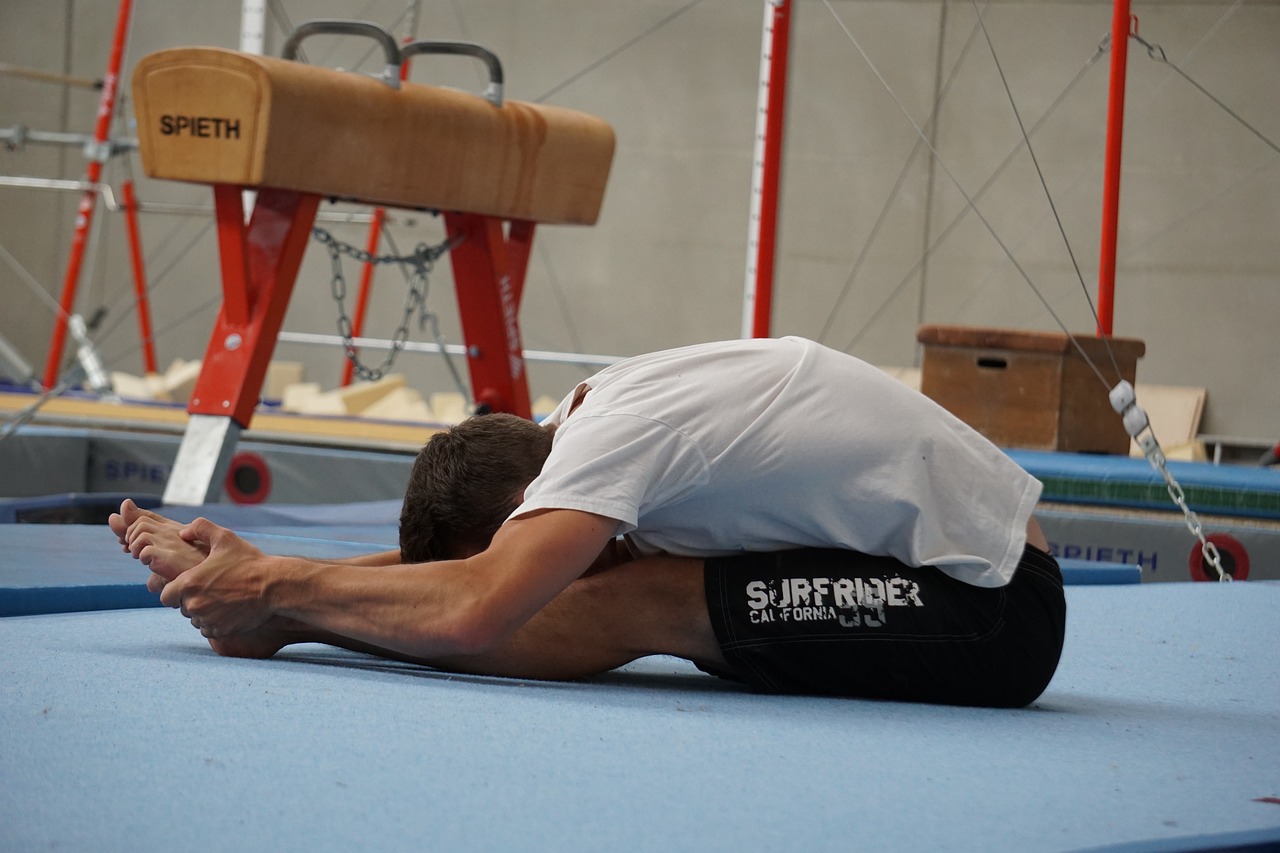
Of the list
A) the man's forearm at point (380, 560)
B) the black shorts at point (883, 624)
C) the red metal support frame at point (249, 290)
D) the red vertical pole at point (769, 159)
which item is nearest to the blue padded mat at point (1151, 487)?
the red vertical pole at point (769, 159)

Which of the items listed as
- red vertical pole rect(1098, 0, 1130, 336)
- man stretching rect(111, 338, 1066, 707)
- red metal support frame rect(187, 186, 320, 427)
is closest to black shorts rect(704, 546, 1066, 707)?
man stretching rect(111, 338, 1066, 707)

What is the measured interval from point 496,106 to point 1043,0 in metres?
4.62

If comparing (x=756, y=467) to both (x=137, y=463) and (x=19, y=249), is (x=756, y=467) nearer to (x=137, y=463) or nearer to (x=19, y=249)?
(x=137, y=463)

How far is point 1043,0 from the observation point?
6.99 meters

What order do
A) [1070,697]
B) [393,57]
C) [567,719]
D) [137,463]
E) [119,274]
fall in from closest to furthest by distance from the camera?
[567,719]
[1070,697]
[393,57]
[137,463]
[119,274]

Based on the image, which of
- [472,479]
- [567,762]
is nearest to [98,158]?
[472,479]

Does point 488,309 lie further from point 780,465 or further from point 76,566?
point 780,465

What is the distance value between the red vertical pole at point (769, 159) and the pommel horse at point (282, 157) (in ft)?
1.76

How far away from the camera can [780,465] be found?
1.30m

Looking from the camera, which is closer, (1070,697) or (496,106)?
(1070,697)

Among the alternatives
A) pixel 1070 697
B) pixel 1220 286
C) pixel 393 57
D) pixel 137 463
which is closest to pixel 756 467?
pixel 1070 697

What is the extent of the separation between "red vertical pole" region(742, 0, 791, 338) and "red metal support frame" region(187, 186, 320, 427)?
1.12 m

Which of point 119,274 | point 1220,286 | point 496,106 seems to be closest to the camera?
point 496,106

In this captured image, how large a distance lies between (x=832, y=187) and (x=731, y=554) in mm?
6229
